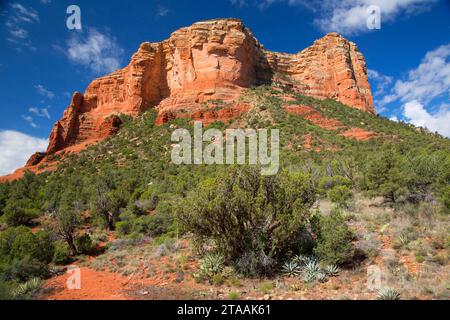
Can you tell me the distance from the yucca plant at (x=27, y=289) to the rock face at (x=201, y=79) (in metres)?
29.6

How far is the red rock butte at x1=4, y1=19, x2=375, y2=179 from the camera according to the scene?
41594 millimetres

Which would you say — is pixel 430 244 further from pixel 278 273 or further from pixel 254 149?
pixel 254 149

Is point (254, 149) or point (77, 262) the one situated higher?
point (254, 149)

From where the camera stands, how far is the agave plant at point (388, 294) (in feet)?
17.2

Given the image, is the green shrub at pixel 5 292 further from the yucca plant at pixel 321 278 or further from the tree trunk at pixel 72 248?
the yucca plant at pixel 321 278

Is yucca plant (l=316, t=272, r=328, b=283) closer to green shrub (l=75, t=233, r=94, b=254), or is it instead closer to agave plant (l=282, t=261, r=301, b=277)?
agave plant (l=282, t=261, r=301, b=277)

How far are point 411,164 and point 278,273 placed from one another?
10.00m

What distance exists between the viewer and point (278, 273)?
7.41 meters

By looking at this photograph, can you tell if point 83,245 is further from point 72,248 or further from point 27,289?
point 27,289

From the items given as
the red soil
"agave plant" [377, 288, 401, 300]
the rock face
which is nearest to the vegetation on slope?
the red soil

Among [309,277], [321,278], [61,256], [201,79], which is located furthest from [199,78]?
[321,278]

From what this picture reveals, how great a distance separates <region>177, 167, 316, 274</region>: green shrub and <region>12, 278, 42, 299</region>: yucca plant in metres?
4.52

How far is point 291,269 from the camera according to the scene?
283 inches
